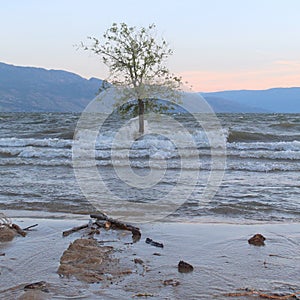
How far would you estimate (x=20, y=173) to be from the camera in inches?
453

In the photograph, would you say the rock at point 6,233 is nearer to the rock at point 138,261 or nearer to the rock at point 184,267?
the rock at point 138,261

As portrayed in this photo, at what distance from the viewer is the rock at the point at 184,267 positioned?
4095mm

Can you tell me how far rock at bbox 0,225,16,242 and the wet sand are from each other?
109 mm

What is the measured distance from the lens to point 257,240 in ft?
16.5

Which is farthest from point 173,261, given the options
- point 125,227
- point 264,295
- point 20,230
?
point 20,230

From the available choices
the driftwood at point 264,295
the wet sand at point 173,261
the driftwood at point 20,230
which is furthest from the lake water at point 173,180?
the driftwood at point 264,295

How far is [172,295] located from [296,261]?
1558 mm

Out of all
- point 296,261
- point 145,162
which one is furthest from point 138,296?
point 145,162

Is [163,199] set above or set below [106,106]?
below

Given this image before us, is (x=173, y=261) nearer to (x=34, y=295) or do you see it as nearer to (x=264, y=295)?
(x=264, y=295)

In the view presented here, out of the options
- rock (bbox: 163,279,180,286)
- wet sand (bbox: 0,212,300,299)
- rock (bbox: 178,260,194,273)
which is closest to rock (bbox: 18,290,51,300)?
wet sand (bbox: 0,212,300,299)

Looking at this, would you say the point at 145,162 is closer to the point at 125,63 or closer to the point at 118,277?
the point at 125,63

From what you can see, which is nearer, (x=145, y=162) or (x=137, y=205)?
(x=137, y=205)

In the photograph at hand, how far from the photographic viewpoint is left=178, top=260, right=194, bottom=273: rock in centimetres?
409
